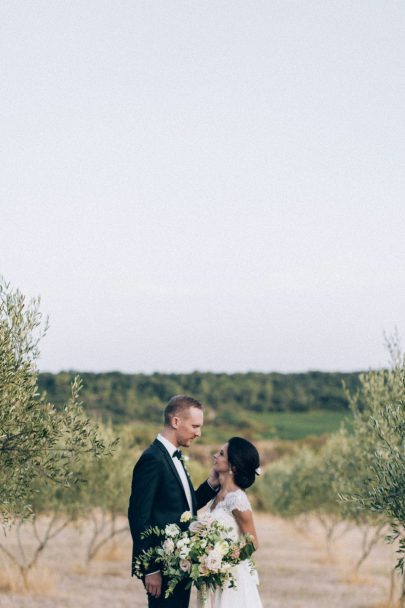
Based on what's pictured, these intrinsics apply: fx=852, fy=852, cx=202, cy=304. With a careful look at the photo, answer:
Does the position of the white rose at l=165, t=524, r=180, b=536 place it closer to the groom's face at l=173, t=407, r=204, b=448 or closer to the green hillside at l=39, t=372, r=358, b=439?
the groom's face at l=173, t=407, r=204, b=448

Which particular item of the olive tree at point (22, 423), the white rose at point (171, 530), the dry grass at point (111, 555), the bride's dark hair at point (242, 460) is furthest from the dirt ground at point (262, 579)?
the white rose at point (171, 530)

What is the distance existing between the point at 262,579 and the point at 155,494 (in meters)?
30.7

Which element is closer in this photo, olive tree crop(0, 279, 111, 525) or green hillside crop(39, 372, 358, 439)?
olive tree crop(0, 279, 111, 525)

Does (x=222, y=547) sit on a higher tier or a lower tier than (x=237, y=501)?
lower

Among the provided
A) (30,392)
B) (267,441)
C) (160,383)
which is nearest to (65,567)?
(30,392)

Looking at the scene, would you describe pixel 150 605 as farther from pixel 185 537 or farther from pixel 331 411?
pixel 331 411

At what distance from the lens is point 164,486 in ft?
31.3

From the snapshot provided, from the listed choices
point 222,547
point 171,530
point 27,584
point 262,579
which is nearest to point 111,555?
point 262,579

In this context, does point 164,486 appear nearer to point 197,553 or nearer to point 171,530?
point 171,530

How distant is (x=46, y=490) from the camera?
29.5 m

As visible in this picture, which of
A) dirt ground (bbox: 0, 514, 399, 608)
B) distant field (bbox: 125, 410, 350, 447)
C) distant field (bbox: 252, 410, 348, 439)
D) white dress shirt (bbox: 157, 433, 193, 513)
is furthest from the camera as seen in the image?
distant field (bbox: 252, 410, 348, 439)

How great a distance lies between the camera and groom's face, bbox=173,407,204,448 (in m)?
9.45

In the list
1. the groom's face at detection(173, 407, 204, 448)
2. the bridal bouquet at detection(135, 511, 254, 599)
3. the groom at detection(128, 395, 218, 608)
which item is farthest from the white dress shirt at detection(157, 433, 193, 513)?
the bridal bouquet at detection(135, 511, 254, 599)

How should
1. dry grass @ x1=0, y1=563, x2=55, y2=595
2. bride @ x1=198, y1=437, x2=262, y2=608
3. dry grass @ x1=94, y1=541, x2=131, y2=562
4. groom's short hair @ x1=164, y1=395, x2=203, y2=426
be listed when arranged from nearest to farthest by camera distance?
groom's short hair @ x1=164, y1=395, x2=203, y2=426, bride @ x1=198, y1=437, x2=262, y2=608, dry grass @ x1=0, y1=563, x2=55, y2=595, dry grass @ x1=94, y1=541, x2=131, y2=562
